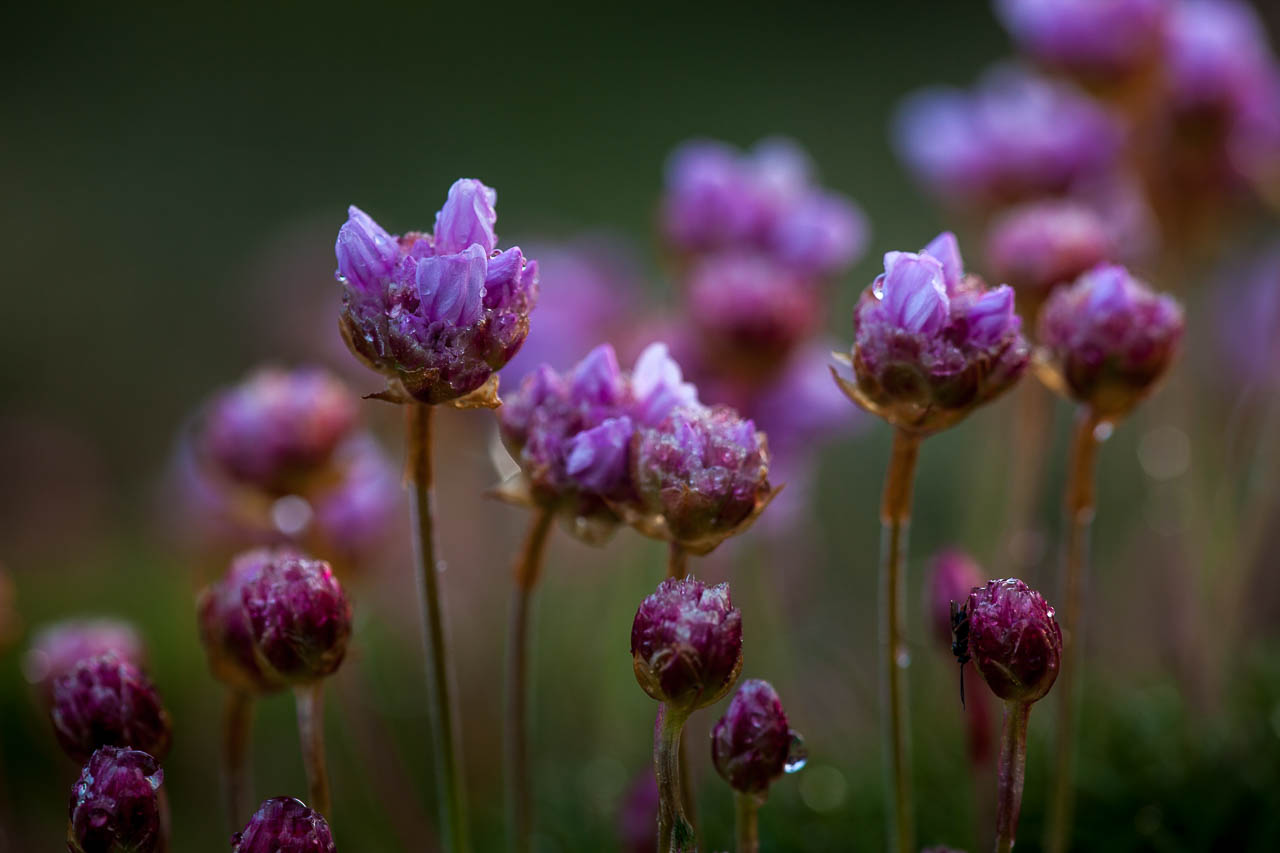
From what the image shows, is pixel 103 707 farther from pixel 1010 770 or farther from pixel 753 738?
pixel 1010 770

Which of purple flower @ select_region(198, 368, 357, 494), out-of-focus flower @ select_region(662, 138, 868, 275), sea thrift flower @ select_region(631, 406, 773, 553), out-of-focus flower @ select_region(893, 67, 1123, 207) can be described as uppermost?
out-of-focus flower @ select_region(893, 67, 1123, 207)

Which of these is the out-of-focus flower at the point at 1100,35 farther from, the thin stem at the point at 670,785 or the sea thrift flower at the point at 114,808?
the sea thrift flower at the point at 114,808

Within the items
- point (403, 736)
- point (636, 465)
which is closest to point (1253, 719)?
point (636, 465)

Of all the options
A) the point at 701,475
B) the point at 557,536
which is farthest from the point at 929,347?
the point at 557,536

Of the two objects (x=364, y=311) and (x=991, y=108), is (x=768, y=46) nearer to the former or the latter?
(x=991, y=108)

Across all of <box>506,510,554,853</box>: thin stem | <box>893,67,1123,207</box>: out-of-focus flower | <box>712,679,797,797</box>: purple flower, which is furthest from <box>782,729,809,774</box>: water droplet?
<box>893,67,1123,207</box>: out-of-focus flower

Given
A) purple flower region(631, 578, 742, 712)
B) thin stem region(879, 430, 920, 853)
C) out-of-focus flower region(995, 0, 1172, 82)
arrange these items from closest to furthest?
purple flower region(631, 578, 742, 712) → thin stem region(879, 430, 920, 853) → out-of-focus flower region(995, 0, 1172, 82)

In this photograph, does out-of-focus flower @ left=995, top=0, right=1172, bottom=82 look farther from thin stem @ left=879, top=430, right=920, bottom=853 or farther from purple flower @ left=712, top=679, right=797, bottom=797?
purple flower @ left=712, top=679, right=797, bottom=797
